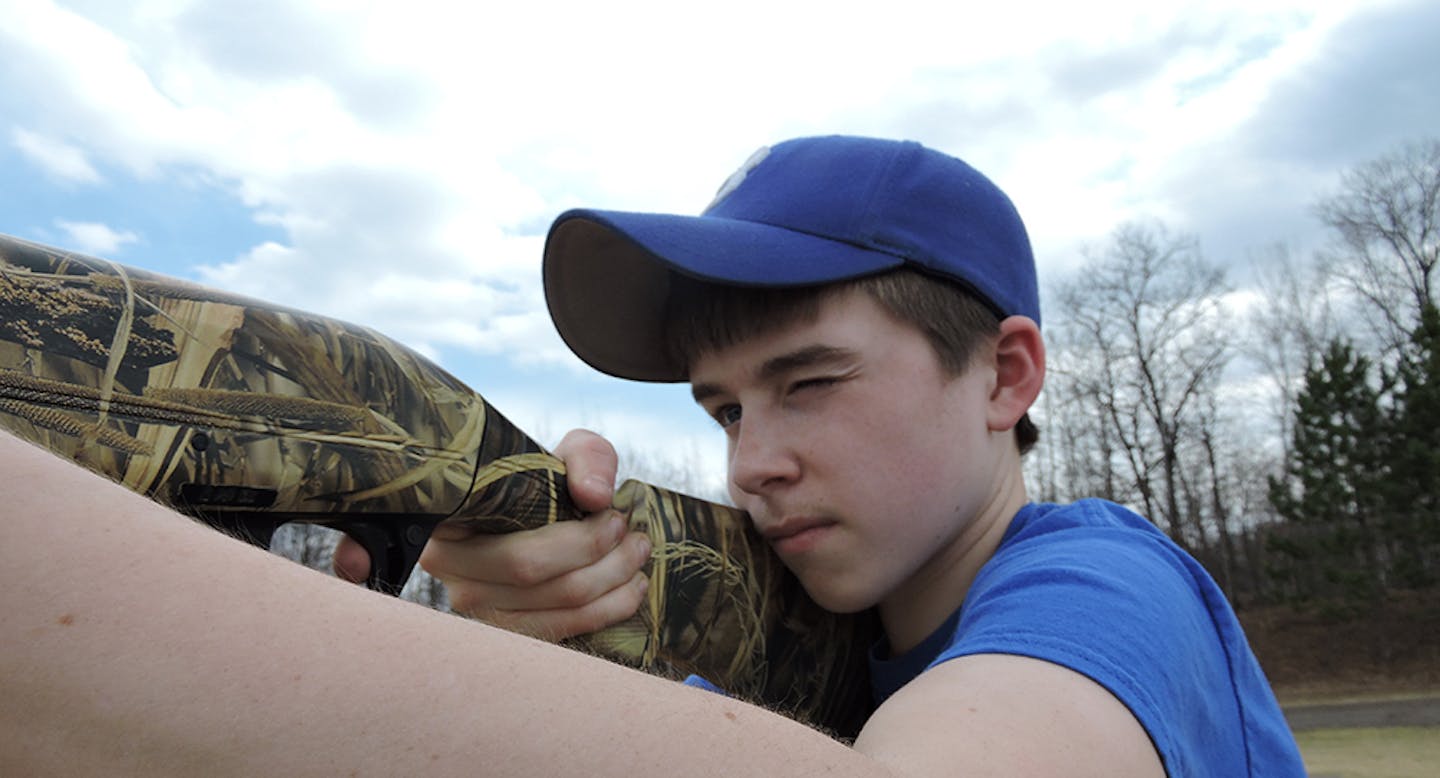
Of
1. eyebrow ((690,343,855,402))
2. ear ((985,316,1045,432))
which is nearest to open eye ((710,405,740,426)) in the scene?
eyebrow ((690,343,855,402))

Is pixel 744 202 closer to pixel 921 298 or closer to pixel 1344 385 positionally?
pixel 921 298

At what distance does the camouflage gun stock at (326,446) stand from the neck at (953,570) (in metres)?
0.23

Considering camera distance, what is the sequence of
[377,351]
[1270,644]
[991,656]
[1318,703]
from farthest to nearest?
[1270,644]
[1318,703]
[377,351]
[991,656]

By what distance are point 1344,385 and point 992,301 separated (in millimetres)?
41663

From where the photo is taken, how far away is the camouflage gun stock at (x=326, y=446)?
114 cm

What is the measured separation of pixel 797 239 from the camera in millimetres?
2127

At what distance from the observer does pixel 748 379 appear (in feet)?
6.93

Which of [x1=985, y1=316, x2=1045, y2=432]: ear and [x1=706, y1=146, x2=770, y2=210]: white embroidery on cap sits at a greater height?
[x1=706, y1=146, x2=770, y2=210]: white embroidery on cap

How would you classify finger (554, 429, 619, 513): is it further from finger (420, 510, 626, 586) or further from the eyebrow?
the eyebrow

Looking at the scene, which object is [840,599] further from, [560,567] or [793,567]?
[560,567]

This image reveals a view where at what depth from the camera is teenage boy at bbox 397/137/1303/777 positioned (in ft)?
5.53

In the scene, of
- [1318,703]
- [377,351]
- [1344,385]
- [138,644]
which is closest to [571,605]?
[377,351]

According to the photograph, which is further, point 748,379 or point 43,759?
point 748,379

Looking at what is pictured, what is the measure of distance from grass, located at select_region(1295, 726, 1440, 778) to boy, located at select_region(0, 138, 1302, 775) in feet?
56.9
